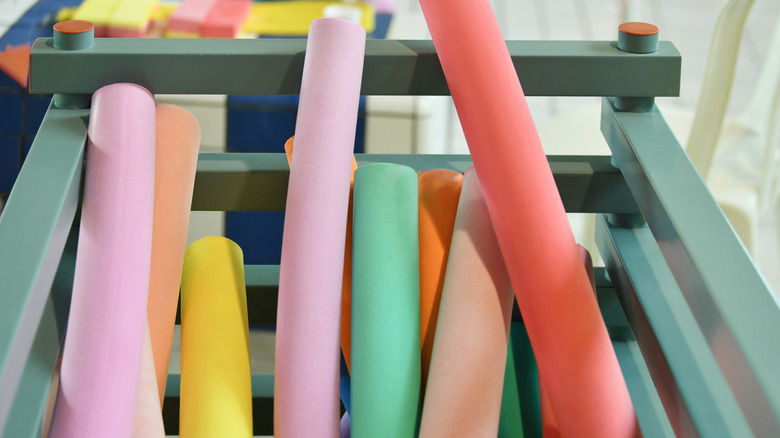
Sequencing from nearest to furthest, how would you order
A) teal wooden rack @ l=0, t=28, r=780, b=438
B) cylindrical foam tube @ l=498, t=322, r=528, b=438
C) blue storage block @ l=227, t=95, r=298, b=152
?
teal wooden rack @ l=0, t=28, r=780, b=438 < cylindrical foam tube @ l=498, t=322, r=528, b=438 < blue storage block @ l=227, t=95, r=298, b=152

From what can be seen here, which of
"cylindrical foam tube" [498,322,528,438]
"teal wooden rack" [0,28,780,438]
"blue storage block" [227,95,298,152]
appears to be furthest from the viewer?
"blue storage block" [227,95,298,152]

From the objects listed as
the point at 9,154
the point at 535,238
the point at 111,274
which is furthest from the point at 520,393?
the point at 9,154

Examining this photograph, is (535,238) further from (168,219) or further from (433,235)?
(168,219)

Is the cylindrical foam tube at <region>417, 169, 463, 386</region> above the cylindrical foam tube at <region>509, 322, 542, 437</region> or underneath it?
above

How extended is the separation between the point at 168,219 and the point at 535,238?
0.18 meters

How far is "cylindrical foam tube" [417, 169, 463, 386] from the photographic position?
1.41 feet

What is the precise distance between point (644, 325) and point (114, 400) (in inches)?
9.8

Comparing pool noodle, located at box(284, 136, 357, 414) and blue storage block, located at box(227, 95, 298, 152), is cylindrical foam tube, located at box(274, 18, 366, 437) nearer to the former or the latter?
pool noodle, located at box(284, 136, 357, 414)

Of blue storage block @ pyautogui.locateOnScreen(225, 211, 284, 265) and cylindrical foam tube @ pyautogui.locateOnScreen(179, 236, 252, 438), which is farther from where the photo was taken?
blue storage block @ pyautogui.locateOnScreen(225, 211, 284, 265)

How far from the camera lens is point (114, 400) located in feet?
1.19

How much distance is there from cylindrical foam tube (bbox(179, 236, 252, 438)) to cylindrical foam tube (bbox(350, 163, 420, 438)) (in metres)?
0.06

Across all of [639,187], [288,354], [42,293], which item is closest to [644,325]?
[639,187]

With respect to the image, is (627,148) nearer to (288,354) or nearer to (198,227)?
(288,354)

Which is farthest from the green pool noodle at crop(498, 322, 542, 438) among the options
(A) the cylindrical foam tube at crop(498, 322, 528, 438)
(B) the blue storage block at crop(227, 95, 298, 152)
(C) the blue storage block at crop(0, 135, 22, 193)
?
(C) the blue storage block at crop(0, 135, 22, 193)
